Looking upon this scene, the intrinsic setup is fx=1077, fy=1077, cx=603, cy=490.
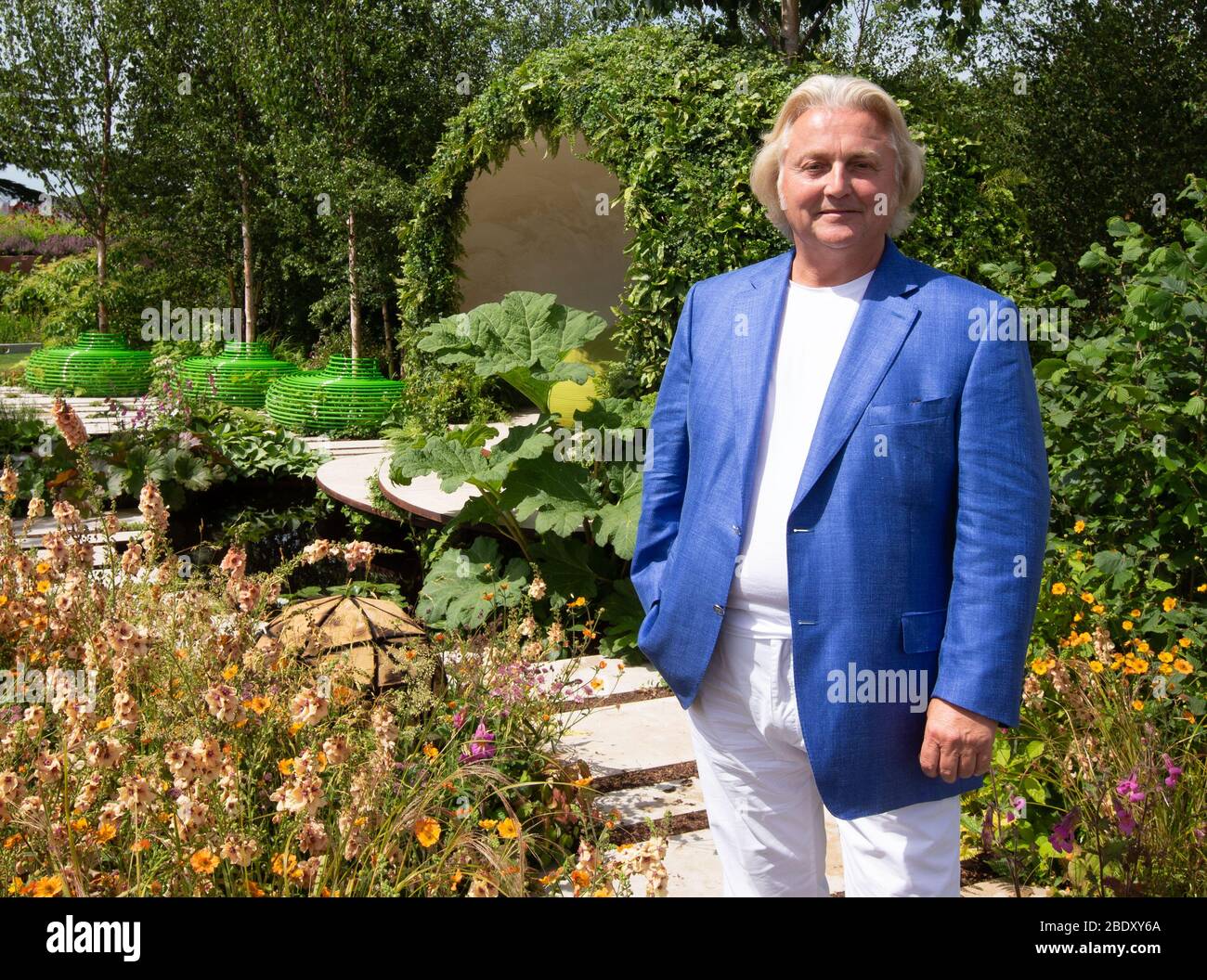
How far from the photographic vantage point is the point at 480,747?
281 centimetres

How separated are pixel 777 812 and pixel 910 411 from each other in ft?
2.61

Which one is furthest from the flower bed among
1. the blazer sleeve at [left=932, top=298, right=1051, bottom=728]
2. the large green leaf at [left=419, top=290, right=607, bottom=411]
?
the large green leaf at [left=419, top=290, right=607, bottom=411]

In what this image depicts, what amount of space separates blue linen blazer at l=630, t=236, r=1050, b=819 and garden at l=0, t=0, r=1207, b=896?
461 millimetres

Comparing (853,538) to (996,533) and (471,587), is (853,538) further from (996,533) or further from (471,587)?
(471,587)

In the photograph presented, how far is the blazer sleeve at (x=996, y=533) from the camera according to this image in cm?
176

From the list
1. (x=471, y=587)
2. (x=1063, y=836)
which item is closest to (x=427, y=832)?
(x=1063, y=836)

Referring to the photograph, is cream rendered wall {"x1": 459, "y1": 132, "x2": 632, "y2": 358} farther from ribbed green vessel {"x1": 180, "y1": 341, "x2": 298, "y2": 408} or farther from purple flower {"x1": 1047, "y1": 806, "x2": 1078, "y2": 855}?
purple flower {"x1": 1047, "y1": 806, "x2": 1078, "y2": 855}

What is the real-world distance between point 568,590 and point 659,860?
9.28 feet

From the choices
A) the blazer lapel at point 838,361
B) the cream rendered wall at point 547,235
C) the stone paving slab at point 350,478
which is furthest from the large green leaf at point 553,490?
the cream rendered wall at point 547,235

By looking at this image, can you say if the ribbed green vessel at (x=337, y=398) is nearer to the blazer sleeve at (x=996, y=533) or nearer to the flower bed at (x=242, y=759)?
the flower bed at (x=242, y=759)

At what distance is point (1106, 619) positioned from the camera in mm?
3455

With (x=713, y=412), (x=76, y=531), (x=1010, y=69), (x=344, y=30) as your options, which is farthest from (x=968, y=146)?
(x=1010, y=69)

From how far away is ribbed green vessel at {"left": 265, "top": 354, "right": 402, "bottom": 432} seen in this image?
11.1 meters

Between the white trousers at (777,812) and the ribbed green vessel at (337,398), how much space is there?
31.1 ft
